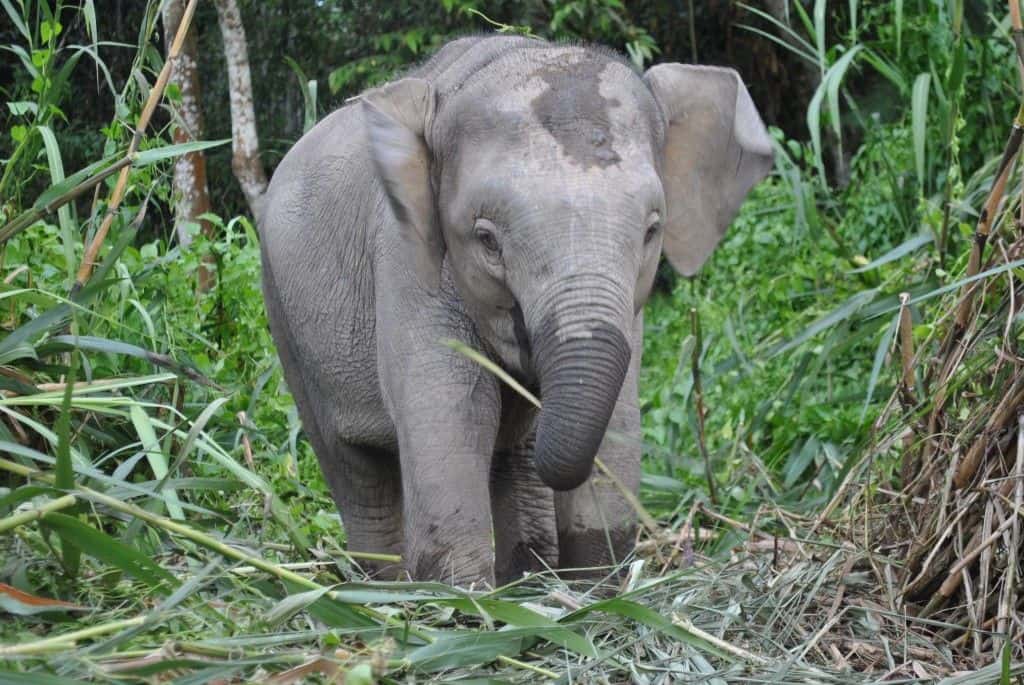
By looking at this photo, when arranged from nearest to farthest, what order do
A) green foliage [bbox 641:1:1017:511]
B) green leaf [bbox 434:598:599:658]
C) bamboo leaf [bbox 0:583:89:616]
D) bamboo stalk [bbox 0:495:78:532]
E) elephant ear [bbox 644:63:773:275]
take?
bamboo stalk [bbox 0:495:78:532] < bamboo leaf [bbox 0:583:89:616] < green leaf [bbox 434:598:599:658] < elephant ear [bbox 644:63:773:275] < green foliage [bbox 641:1:1017:511]

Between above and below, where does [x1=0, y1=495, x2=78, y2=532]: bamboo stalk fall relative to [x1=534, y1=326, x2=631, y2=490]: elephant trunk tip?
above

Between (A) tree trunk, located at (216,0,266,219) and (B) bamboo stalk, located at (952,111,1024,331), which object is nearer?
(B) bamboo stalk, located at (952,111,1024,331)

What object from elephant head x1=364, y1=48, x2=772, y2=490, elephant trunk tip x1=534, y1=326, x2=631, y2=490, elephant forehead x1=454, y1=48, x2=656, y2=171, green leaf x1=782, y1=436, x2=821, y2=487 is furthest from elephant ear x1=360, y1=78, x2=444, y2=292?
green leaf x1=782, y1=436, x2=821, y2=487

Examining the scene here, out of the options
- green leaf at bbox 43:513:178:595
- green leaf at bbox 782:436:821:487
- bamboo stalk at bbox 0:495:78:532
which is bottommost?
green leaf at bbox 782:436:821:487

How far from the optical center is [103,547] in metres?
2.61

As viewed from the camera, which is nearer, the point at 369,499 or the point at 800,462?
the point at 369,499

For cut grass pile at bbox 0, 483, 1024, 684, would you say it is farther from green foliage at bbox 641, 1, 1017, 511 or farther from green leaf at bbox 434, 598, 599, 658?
green foliage at bbox 641, 1, 1017, 511

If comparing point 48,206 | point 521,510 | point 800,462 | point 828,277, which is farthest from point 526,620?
point 828,277

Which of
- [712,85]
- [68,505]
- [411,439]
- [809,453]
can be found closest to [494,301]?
[411,439]

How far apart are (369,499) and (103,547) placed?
2.39m

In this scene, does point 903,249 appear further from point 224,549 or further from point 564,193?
point 224,549

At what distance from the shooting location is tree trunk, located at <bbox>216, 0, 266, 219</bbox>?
30.6 feet

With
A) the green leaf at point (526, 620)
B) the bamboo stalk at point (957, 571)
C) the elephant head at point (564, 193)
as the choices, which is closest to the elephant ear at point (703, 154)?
the elephant head at point (564, 193)

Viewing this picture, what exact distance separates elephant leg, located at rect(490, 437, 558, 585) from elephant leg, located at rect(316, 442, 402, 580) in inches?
15.5
